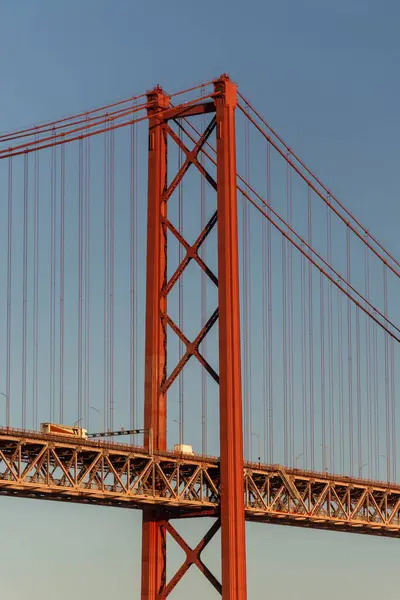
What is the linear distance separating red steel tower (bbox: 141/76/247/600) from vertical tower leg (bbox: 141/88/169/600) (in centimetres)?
5

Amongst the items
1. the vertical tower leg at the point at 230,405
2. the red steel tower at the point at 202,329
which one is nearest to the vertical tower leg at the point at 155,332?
the red steel tower at the point at 202,329

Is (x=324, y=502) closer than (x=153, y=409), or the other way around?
(x=153, y=409)

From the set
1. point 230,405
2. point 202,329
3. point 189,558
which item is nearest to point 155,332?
point 202,329

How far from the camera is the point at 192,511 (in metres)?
88.2

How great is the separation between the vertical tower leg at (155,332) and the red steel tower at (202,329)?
0.05 metres

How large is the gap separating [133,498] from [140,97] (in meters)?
19.8

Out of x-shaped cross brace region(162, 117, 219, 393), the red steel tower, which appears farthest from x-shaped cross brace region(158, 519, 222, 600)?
x-shaped cross brace region(162, 117, 219, 393)

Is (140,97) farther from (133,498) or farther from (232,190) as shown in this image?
(133,498)

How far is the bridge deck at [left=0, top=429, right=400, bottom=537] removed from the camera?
79750mm

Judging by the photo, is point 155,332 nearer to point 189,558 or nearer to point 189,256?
point 189,256

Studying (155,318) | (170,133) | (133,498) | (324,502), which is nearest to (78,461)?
(133,498)

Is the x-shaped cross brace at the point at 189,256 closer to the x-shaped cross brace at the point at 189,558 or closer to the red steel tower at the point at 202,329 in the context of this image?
the red steel tower at the point at 202,329

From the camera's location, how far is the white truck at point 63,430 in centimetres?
8212

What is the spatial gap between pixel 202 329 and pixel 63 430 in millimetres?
9230
